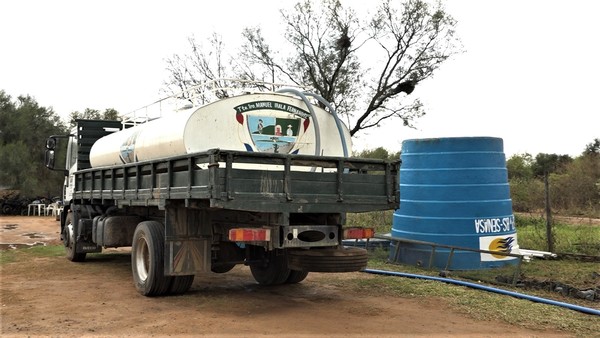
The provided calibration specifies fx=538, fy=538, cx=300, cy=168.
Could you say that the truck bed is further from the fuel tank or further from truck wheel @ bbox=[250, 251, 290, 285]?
truck wheel @ bbox=[250, 251, 290, 285]

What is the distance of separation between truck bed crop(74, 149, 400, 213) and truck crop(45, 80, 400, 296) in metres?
0.01

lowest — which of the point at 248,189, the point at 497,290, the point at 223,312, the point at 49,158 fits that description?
the point at 223,312

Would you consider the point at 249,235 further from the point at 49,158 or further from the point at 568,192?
the point at 568,192

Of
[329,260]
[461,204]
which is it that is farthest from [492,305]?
[461,204]

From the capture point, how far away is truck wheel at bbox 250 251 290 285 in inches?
331

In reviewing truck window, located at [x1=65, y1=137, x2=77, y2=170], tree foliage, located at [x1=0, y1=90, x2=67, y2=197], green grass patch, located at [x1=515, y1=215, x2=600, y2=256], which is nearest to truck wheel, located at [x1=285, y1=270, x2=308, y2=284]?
green grass patch, located at [x1=515, y1=215, x2=600, y2=256]

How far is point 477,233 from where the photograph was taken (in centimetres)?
996

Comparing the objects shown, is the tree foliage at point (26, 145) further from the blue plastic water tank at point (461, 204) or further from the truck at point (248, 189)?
the blue plastic water tank at point (461, 204)

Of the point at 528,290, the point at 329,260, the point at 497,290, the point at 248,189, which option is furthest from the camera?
the point at 528,290

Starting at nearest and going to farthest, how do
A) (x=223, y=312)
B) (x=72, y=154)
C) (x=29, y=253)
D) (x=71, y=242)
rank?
(x=223, y=312), (x=71, y=242), (x=72, y=154), (x=29, y=253)

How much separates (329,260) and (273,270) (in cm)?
226

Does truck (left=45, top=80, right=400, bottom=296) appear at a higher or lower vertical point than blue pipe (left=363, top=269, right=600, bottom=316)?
higher

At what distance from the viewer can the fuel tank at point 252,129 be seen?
23.3ft

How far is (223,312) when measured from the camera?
6.67 metres
